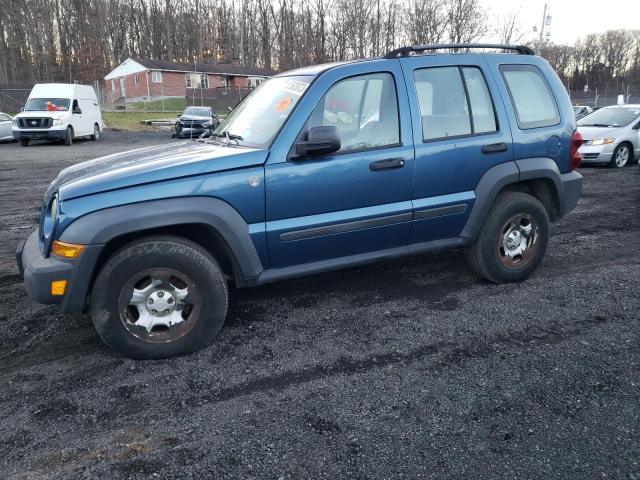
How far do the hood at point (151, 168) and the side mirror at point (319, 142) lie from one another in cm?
27

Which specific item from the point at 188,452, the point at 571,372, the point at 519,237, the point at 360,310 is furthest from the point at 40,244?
the point at 519,237

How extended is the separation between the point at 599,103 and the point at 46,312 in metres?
52.8

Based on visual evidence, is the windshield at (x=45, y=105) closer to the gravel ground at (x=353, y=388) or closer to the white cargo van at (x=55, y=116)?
the white cargo van at (x=55, y=116)

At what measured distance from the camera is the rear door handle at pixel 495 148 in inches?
163

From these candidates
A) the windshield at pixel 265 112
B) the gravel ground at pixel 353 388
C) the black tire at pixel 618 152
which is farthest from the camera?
the black tire at pixel 618 152

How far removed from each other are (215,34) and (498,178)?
74.4m

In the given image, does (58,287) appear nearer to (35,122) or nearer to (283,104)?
(283,104)

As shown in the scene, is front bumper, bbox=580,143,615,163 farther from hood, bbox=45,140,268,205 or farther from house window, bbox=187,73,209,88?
house window, bbox=187,73,209,88

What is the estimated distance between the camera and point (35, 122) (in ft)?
63.0

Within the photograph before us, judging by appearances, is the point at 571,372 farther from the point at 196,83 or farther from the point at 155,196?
the point at 196,83

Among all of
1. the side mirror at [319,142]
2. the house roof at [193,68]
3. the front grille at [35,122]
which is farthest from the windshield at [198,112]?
the house roof at [193,68]

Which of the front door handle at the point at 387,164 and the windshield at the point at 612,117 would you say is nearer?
the front door handle at the point at 387,164

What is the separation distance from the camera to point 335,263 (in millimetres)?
3793

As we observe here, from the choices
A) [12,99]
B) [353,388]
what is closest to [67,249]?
[353,388]
